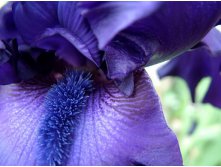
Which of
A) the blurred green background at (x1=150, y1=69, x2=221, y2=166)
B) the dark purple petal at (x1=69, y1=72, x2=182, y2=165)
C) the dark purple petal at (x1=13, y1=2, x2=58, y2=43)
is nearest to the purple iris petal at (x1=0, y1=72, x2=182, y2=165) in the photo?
the dark purple petal at (x1=69, y1=72, x2=182, y2=165)

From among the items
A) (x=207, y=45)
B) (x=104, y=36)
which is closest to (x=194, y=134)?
(x=207, y=45)

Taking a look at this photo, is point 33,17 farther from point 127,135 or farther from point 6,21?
point 127,135

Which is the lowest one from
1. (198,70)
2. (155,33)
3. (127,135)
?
(198,70)

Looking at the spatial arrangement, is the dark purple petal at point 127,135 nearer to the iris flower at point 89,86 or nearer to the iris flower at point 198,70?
the iris flower at point 89,86

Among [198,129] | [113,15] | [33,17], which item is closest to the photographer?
[113,15]

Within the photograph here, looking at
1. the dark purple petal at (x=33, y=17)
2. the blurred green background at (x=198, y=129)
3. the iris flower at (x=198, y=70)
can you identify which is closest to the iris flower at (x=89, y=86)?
the dark purple petal at (x=33, y=17)

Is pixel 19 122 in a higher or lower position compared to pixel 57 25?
lower

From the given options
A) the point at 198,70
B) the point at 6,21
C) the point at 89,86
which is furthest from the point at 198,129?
the point at 6,21
